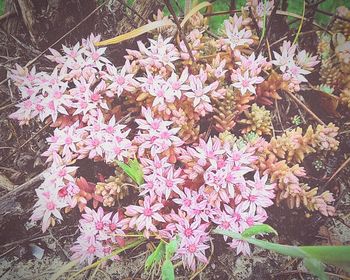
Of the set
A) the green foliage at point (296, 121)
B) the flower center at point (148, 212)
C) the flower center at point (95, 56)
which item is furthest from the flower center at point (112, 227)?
the green foliage at point (296, 121)

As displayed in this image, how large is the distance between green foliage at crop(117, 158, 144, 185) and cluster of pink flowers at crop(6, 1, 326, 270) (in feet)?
0.06

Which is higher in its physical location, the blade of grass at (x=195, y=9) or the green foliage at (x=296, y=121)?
the blade of grass at (x=195, y=9)

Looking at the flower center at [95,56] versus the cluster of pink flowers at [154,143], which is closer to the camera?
the cluster of pink flowers at [154,143]

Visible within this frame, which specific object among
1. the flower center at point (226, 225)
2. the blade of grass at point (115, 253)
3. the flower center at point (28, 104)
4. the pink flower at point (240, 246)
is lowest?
the pink flower at point (240, 246)

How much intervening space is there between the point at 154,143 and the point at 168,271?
0.41 meters

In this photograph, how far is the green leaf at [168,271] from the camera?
4.56ft

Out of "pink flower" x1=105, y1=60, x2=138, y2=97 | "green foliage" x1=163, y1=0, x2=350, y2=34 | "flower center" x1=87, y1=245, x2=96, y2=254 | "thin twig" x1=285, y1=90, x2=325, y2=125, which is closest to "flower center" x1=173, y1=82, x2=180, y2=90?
"pink flower" x1=105, y1=60, x2=138, y2=97

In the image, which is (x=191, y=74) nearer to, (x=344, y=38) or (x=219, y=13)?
(x=219, y=13)

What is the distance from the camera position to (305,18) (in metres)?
1.53

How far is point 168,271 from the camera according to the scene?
1.40 m

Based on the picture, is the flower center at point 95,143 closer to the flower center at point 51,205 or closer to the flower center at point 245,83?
the flower center at point 51,205

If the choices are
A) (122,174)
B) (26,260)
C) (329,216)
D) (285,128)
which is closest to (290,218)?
(329,216)

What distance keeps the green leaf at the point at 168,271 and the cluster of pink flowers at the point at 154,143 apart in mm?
52

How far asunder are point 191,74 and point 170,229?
0.53 metres
